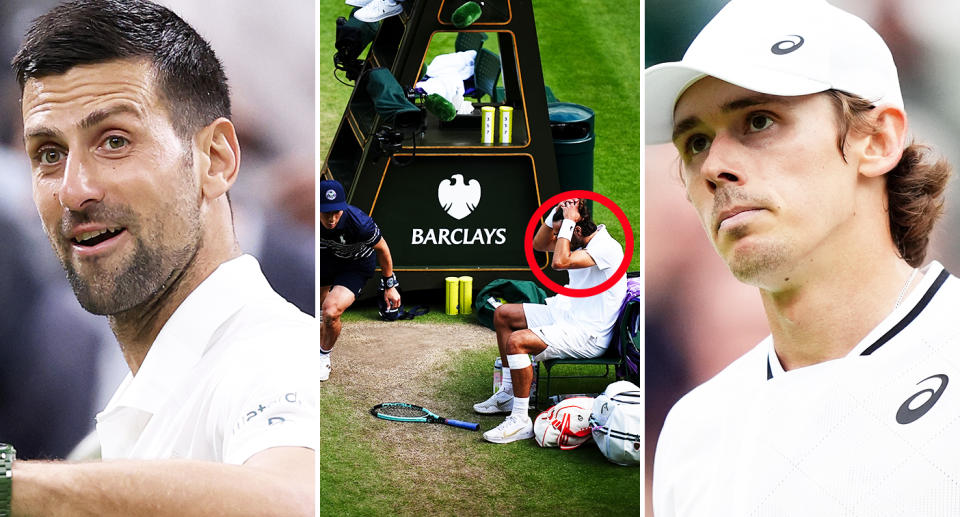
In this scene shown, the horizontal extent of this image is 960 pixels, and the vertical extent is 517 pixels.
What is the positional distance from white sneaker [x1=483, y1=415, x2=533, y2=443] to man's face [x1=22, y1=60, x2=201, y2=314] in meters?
1.44

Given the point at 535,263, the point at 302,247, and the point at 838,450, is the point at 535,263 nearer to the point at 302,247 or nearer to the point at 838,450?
the point at 302,247

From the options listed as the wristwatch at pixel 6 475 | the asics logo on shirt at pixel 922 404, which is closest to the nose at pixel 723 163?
the asics logo on shirt at pixel 922 404

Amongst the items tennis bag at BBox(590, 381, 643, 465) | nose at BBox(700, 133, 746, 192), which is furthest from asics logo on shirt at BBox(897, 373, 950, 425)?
tennis bag at BBox(590, 381, 643, 465)

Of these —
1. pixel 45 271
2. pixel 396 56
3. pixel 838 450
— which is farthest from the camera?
pixel 396 56

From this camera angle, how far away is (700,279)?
3.38 meters

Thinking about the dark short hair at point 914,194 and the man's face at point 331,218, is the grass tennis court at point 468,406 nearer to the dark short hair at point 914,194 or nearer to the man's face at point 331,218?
the man's face at point 331,218

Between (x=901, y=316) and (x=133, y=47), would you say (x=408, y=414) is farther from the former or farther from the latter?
(x=901, y=316)

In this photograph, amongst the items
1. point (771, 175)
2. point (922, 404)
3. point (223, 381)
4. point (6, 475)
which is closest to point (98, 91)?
point (223, 381)

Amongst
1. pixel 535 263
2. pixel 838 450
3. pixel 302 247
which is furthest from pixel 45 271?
pixel 838 450

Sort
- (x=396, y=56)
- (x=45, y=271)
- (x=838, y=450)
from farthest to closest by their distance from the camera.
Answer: (x=396, y=56) → (x=45, y=271) → (x=838, y=450)

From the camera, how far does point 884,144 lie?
3.14m

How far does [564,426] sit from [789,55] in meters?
1.76

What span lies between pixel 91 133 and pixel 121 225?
270 mm

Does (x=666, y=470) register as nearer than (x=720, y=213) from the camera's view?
No
